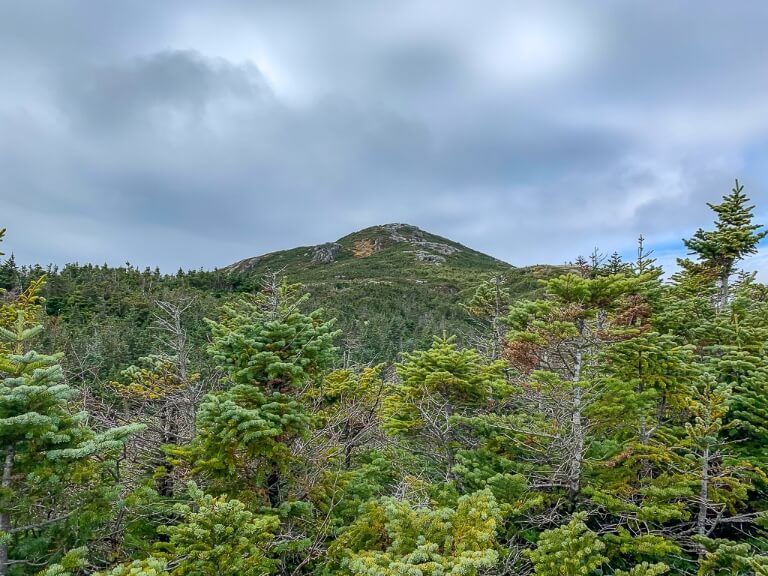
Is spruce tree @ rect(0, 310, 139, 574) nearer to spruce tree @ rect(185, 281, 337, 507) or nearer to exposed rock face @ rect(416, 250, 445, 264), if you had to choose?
spruce tree @ rect(185, 281, 337, 507)

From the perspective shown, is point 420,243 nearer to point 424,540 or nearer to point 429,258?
point 429,258

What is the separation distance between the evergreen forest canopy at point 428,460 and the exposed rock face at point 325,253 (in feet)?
436

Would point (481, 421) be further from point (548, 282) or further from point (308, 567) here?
point (308, 567)

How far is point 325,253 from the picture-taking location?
486 ft

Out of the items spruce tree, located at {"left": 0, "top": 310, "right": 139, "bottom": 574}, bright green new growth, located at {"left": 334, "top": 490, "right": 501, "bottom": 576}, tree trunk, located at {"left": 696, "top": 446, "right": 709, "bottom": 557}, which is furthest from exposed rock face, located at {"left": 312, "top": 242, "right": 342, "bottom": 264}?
spruce tree, located at {"left": 0, "top": 310, "right": 139, "bottom": 574}

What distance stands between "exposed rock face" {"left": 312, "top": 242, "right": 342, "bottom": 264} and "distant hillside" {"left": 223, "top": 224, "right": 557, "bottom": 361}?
35cm

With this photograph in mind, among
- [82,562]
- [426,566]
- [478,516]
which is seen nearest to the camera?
[82,562]

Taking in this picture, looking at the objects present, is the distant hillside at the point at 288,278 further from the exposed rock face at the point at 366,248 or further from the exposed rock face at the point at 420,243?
the exposed rock face at the point at 366,248

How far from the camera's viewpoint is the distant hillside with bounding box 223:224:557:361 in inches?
2147

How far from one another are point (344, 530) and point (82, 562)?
400cm

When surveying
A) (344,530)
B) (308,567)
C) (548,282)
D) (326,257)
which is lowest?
(308,567)

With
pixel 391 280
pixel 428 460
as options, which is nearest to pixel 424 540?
pixel 428 460

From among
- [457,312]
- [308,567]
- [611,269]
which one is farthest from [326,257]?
[308,567]

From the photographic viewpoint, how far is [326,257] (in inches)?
5728
